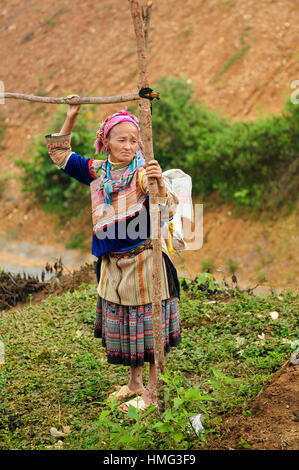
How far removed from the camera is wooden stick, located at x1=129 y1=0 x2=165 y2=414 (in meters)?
2.66

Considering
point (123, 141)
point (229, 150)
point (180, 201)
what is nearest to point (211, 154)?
Answer: point (229, 150)

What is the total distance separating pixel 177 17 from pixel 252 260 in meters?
7.74

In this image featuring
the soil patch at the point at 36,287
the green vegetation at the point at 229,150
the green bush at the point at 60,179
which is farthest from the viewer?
the green bush at the point at 60,179

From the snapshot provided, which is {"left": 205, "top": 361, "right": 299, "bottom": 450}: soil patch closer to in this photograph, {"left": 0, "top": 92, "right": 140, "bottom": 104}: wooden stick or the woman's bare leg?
the woman's bare leg

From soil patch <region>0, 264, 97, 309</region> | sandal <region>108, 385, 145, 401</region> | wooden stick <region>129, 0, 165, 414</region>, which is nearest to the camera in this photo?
wooden stick <region>129, 0, 165, 414</region>

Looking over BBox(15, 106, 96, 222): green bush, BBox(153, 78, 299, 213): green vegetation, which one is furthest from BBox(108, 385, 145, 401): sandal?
BBox(15, 106, 96, 222): green bush

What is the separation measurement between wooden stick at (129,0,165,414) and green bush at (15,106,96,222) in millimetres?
7303

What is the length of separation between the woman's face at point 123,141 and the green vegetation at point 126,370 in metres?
1.23

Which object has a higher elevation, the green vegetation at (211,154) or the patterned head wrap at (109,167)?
the green vegetation at (211,154)

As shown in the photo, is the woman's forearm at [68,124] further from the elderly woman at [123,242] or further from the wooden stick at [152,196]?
the wooden stick at [152,196]

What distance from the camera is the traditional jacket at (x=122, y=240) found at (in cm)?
314

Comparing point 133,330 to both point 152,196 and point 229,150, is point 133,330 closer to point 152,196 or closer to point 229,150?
point 152,196

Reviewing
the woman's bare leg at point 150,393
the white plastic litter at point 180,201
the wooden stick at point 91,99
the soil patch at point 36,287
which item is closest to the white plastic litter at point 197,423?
the woman's bare leg at point 150,393
